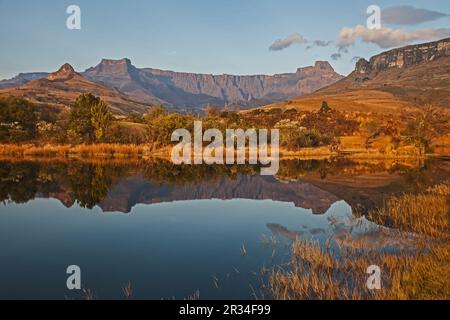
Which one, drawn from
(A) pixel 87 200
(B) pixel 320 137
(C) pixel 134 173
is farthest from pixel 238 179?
(B) pixel 320 137

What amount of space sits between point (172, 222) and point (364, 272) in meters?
9.16

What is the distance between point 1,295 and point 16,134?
133ft

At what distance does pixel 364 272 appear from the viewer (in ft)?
35.0

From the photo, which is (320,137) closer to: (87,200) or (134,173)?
(134,173)

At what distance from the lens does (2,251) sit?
13164mm

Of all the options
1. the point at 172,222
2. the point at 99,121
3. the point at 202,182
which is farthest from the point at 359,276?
the point at 99,121

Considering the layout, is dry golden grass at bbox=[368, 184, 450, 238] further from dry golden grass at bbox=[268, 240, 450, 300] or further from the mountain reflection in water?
dry golden grass at bbox=[268, 240, 450, 300]

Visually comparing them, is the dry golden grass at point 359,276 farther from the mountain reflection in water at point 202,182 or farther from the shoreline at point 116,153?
the shoreline at point 116,153

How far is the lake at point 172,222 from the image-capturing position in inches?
415

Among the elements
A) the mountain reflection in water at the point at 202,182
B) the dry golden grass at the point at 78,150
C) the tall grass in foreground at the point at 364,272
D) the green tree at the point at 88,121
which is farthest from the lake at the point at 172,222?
the green tree at the point at 88,121

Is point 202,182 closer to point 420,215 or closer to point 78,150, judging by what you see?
point 420,215

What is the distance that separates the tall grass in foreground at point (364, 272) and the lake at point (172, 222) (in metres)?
0.63

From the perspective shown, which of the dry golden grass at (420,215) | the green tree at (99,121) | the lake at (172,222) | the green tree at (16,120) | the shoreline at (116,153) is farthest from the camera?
the green tree at (99,121)

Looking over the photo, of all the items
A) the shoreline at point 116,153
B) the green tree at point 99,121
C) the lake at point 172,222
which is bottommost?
the lake at point 172,222
